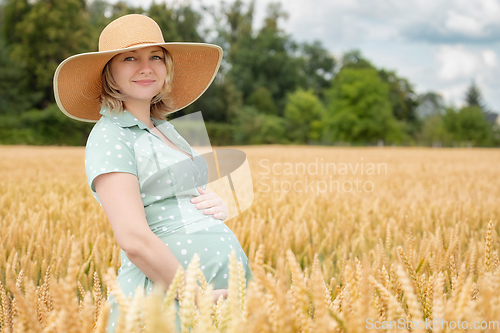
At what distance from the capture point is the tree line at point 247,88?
26.2m

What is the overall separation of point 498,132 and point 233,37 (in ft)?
105

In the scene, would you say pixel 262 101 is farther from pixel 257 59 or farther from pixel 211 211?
pixel 211 211

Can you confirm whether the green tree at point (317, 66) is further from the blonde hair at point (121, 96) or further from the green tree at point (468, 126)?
the blonde hair at point (121, 96)

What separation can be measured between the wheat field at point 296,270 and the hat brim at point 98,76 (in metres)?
0.59

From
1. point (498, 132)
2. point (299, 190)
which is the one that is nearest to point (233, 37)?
point (498, 132)

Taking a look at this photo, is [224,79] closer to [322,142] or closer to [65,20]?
[322,142]

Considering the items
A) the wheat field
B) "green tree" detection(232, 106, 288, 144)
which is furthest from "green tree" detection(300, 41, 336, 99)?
the wheat field

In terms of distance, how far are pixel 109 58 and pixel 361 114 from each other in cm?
4025

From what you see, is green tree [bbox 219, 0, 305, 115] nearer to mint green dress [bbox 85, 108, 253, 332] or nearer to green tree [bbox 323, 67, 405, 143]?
green tree [bbox 323, 67, 405, 143]

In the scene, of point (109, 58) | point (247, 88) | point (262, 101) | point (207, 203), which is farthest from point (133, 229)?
point (247, 88)

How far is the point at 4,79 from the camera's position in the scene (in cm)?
2561

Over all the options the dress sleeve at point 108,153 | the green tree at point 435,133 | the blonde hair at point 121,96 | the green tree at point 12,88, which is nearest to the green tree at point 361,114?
the green tree at point 435,133

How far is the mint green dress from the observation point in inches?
45.5

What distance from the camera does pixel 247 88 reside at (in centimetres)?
4353
